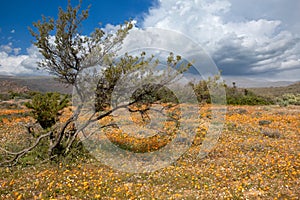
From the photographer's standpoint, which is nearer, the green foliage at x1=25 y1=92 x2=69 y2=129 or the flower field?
the flower field

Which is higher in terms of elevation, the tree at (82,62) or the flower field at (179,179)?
the tree at (82,62)

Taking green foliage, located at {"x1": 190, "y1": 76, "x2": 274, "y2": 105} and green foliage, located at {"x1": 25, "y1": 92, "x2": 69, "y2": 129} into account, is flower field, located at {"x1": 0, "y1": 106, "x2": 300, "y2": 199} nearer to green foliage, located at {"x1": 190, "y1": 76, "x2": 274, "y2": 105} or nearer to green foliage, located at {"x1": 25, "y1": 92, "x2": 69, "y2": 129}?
green foliage, located at {"x1": 25, "y1": 92, "x2": 69, "y2": 129}

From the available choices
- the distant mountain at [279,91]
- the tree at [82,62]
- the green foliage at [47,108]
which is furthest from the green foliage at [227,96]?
the distant mountain at [279,91]

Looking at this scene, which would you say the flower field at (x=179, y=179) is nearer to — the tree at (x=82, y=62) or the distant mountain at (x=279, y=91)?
the tree at (x=82, y=62)

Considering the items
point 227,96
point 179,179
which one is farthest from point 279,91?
point 179,179

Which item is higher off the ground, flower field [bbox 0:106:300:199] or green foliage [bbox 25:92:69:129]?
green foliage [bbox 25:92:69:129]

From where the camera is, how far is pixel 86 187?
6.77 m

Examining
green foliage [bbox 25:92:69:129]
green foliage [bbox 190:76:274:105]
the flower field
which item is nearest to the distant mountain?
green foliage [bbox 190:76:274:105]

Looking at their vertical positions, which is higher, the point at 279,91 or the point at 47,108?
the point at 279,91

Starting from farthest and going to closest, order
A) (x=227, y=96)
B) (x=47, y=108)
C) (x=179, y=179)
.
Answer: (x=227, y=96) < (x=47, y=108) < (x=179, y=179)

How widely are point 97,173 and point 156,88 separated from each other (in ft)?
11.6

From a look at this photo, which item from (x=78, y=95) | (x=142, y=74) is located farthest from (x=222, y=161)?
(x=78, y=95)

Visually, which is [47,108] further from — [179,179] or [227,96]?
[227,96]

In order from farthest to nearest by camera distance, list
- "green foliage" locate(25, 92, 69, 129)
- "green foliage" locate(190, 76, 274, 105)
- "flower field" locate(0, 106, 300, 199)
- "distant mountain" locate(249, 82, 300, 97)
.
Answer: "distant mountain" locate(249, 82, 300, 97) < "green foliage" locate(25, 92, 69, 129) < "green foliage" locate(190, 76, 274, 105) < "flower field" locate(0, 106, 300, 199)
